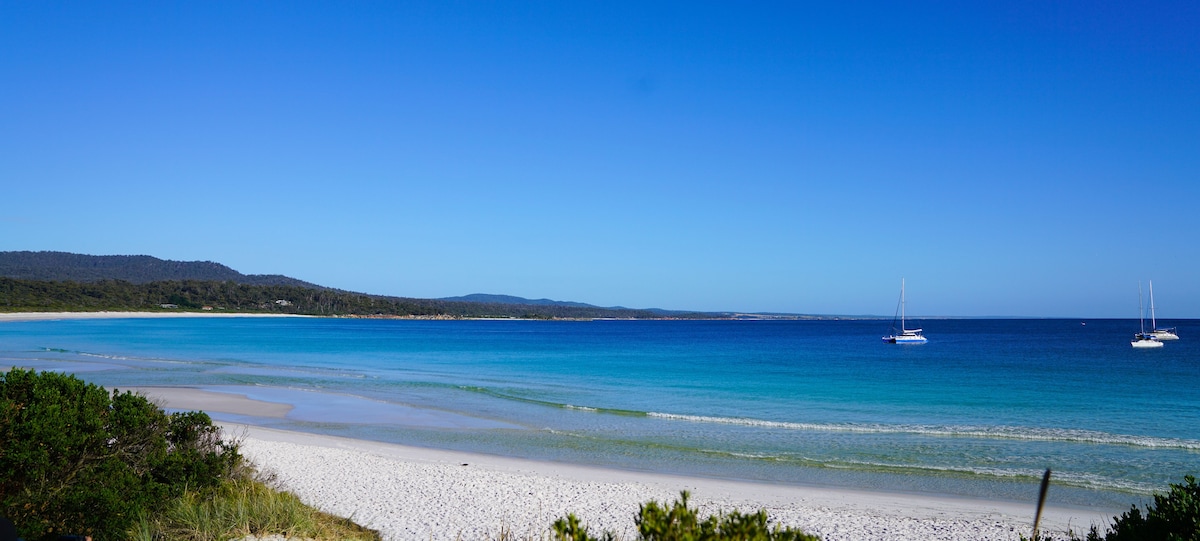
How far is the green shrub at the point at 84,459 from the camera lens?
21.3 ft

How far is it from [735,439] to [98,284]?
157735 millimetres

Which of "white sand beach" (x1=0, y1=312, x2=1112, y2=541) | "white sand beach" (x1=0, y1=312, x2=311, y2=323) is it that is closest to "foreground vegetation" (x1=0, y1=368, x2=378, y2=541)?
"white sand beach" (x1=0, y1=312, x2=1112, y2=541)

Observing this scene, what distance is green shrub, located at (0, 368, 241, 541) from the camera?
256 inches

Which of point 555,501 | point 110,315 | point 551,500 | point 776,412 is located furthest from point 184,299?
point 555,501

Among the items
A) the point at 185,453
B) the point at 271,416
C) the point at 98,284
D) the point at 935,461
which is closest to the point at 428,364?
the point at 271,416

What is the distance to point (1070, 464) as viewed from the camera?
15602 millimetres

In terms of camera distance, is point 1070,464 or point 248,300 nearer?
point 1070,464

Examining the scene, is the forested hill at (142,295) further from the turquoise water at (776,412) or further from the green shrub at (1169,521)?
the green shrub at (1169,521)

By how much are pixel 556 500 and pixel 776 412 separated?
13.5m

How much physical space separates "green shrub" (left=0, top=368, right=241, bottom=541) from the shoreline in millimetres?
2584

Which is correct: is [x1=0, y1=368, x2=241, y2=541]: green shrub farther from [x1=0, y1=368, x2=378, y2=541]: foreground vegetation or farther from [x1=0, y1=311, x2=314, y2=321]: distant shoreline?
[x1=0, y1=311, x2=314, y2=321]: distant shoreline

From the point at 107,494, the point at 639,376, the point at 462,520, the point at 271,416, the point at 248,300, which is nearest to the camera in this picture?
the point at 107,494

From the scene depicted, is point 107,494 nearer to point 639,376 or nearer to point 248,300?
point 639,376

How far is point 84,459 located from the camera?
7020mm
